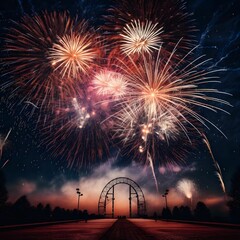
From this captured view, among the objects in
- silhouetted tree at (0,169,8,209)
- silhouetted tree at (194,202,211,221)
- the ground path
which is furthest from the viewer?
silhouetted tree at (194,202,211,221)

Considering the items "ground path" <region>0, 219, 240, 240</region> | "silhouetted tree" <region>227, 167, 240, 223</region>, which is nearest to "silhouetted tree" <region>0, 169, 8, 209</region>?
"ground path" <region>0, 219, 240, 240</region>

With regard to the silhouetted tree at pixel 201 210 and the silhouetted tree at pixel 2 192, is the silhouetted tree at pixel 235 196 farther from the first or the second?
the silhouetted tree at pixel 2 192

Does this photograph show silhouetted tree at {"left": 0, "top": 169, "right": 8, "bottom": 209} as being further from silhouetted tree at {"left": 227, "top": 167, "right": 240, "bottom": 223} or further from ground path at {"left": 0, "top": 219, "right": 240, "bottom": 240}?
silhouetted tree at {"left": 227, "top": 167, "right": 240, "bottom": 223}

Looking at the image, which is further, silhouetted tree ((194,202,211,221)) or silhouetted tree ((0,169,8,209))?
silhouetted tree ((194,202,211,221))

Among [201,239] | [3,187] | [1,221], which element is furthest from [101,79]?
[3,187]

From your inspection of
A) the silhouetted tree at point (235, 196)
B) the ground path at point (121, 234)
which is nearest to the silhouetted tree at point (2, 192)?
the ground path at point (121, 234)

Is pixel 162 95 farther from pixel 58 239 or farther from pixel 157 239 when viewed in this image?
pixel 58 239

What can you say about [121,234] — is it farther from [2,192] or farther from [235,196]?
[235,196]

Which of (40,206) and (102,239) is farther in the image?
(40,206)
